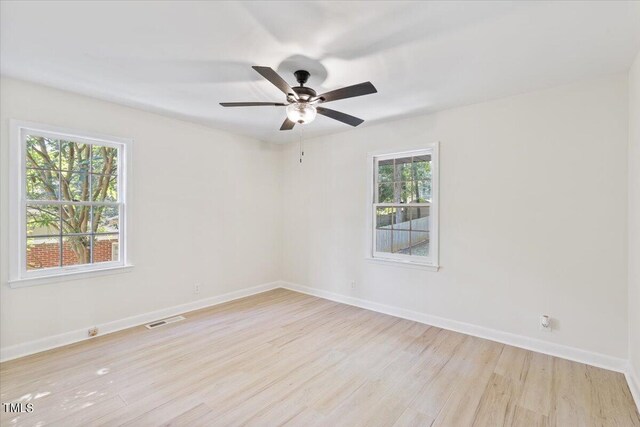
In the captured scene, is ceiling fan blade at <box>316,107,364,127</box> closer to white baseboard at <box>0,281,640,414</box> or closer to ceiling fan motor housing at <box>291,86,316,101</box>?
ceiling fan motor housing at <box>291,86,316,101</box>

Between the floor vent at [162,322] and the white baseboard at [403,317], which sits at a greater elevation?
the white baseboard at [403,317]

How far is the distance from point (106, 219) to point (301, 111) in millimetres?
2704

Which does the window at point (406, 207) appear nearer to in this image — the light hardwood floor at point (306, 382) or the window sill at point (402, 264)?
the window sill at point (402, 264)

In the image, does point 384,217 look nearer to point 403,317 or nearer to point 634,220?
point 403,317

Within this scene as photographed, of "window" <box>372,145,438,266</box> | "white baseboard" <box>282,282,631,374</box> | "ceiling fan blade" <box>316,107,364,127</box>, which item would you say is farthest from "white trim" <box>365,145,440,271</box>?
"ceiling fan blade" <box>316,107,364,127</box>

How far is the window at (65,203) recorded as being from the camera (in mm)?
2867

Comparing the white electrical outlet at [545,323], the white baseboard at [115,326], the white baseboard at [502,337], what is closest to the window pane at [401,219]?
the white baseboard at [502,337]

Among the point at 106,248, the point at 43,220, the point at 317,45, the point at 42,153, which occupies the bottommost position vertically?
the point at 106,248

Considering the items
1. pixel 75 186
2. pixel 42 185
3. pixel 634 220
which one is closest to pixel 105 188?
pixel 75 186

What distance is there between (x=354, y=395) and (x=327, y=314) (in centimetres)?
175

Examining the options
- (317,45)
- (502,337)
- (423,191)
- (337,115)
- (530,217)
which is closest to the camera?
(317,45)

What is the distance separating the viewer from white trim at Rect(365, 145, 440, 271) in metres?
3.68

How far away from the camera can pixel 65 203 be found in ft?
10.3

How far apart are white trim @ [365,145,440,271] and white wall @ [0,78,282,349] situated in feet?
6.15
